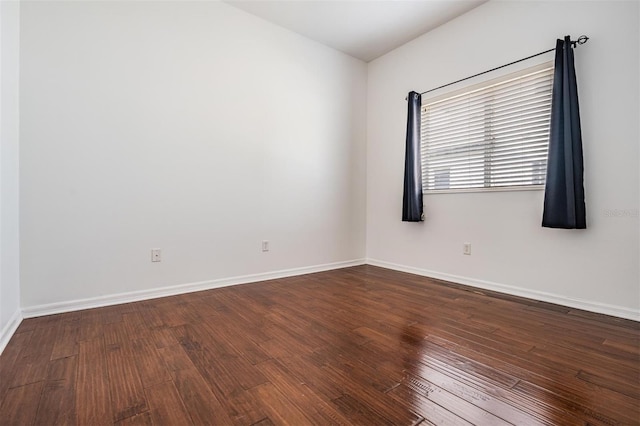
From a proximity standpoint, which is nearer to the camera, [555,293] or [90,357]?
[90,357]

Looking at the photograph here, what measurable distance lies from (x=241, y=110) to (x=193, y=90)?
1.55 feet

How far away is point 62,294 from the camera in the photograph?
2.23 metres

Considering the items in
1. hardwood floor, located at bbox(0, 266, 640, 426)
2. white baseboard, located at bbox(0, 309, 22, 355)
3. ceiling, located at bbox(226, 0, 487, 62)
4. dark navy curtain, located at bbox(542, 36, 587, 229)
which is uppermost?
ceiling, located at bbox(226, 0, 487, 62)

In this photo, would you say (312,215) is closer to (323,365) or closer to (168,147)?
(168,147)

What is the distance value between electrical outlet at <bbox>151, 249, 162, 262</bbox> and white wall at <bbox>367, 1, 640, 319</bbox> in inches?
101

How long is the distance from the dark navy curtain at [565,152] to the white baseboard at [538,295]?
1.96 feet

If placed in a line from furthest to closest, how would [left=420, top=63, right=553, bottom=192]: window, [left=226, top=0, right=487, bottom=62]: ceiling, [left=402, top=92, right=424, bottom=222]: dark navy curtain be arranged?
1. [left=402, top=92, right=424, bottom=222]: dark navy curtain
2. [left=226, top=0, right=487, bottom=62]: ceiling
3. [left=420, top=63, right=553, bottom=192]: window

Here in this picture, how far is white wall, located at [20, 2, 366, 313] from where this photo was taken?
2.18 m

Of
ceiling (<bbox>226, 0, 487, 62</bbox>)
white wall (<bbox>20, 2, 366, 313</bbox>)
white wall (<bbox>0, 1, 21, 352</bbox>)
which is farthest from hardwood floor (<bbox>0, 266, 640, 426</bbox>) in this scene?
ceiling (<bbox>226, 0, 487, 62</bbox>)

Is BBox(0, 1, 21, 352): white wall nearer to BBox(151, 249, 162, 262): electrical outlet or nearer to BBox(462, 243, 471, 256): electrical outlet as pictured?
BBox(151, 249, 162, 262): electrical outlet

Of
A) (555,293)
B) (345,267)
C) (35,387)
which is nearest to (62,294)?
(35,387)

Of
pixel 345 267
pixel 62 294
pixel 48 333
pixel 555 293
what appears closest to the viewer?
pixel 48 333

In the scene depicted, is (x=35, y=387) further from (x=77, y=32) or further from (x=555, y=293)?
(x=555, y=293)

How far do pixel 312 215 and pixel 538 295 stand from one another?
230 centimetres
